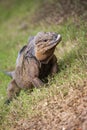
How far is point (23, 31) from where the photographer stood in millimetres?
15016

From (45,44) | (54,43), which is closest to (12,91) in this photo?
(45,44)

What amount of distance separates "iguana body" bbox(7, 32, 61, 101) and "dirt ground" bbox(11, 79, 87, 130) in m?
0.70

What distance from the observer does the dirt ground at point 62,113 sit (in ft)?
22.9

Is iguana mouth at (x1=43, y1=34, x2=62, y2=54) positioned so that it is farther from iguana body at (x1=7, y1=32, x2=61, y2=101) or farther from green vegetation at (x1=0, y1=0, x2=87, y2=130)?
green vegetation at (x1=0, y1=0, x2=87, y2=130)

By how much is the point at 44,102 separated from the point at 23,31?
7465 mm

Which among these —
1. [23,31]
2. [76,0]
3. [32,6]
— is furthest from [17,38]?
[32,6]

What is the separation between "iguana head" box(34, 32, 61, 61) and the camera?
7969 mm

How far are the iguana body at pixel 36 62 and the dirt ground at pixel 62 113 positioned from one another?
2.30 ft

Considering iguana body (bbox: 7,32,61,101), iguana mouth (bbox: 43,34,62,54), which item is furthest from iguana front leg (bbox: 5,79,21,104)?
iguana mouth (bbox: 43,34,62,54)

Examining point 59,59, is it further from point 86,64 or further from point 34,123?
point 34,123

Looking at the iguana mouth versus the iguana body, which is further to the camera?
the iguana body

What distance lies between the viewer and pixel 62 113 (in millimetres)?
7309

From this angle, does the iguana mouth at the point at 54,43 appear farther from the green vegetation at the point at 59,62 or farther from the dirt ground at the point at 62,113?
the dirt ground at the point at 62,113

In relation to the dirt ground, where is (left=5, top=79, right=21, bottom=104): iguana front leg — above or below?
above
